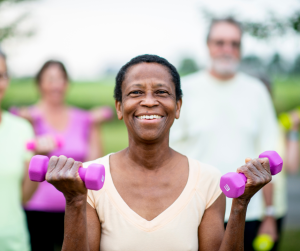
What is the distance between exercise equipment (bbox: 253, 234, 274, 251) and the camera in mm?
A: 4098

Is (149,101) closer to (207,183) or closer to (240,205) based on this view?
(207,183)

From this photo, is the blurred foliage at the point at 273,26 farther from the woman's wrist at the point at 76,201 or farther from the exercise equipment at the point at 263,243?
the woman's wrist at the point at 76,201

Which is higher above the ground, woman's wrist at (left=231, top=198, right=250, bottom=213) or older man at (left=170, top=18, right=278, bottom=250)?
older man at (left=170, top=18, right=278, bottom=250)

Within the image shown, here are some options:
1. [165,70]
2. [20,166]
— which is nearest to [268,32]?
[165,70]

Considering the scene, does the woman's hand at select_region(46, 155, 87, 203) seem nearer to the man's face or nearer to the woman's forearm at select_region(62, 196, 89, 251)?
the woman's forearm at select_region(62, 196, 89, 251)

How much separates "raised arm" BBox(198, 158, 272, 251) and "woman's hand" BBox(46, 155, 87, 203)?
73 cm

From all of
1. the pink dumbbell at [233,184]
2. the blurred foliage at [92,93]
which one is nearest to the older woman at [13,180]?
the pink dumbbell at [233,184]

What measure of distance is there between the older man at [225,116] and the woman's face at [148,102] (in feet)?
4.15

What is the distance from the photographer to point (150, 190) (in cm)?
223

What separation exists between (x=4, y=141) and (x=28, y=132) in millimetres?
287

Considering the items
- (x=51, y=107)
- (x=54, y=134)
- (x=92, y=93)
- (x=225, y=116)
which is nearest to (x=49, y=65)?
(x=51, y=107)

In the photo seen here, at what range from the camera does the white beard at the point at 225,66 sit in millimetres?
3672

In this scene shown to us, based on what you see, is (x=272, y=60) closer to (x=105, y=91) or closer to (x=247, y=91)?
(x=247, y=91)

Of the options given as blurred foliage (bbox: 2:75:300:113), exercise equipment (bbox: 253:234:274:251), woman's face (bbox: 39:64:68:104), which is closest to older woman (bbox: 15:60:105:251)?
woman's face (bbox: 39:64:68:104)
